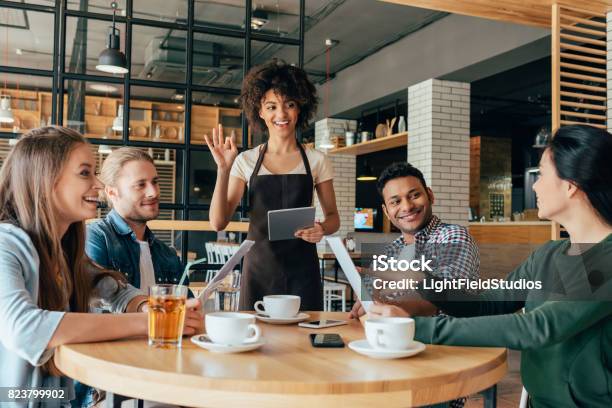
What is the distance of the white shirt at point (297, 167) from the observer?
243 cm

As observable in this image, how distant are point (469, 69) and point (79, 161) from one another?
5967 mm

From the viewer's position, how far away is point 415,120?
7.40m

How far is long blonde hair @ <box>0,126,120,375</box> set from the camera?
1345 mm

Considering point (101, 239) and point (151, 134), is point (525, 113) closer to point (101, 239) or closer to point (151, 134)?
point (151, 134)

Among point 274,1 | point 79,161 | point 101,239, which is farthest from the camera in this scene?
point 274,1

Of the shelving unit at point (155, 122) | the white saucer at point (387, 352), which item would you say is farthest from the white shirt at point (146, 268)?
the shelving unit at point (155, 122)

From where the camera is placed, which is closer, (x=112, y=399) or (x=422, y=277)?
(x=112, y=399)

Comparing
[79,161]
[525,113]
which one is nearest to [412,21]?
[525,113]

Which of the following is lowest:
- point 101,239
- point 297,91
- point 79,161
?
point 101,239

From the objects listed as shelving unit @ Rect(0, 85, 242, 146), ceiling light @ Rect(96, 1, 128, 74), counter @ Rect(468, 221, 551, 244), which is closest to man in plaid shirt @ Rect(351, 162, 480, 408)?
shelving unit @ Rect(0, 85, 242, 146)

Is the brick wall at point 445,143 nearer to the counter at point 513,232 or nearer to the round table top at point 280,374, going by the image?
the counter at point 513,232

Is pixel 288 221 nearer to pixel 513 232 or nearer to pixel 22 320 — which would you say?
pixel 22 320

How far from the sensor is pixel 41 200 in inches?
53.5

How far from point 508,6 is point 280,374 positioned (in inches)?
173
